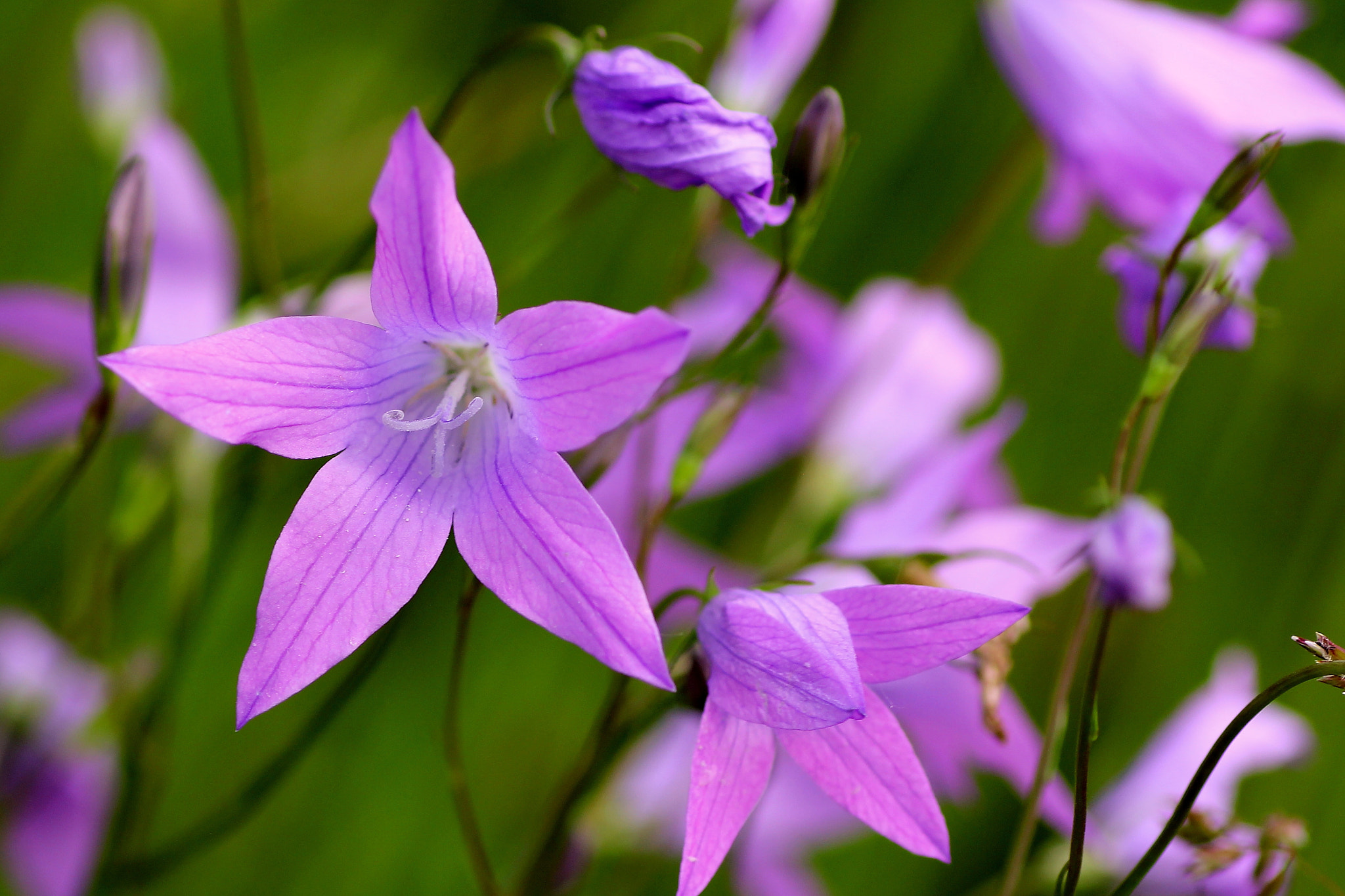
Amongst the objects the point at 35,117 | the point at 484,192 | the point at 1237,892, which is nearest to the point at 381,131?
the point at 484,192

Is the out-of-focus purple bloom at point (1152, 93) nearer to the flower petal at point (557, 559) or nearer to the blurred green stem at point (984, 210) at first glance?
the blurred green stem at point (984, 210)

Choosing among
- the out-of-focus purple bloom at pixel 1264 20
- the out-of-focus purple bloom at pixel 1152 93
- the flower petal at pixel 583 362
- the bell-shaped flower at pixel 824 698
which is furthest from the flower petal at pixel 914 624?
the out-of-focus purple bloom at pixel 1264 20

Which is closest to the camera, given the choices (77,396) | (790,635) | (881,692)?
(790,635)

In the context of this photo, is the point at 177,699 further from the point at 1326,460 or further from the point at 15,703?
the point at 1326,460

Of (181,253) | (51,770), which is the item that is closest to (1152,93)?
(181,253)

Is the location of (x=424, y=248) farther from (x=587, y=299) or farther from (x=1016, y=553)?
(x=587, y=299)

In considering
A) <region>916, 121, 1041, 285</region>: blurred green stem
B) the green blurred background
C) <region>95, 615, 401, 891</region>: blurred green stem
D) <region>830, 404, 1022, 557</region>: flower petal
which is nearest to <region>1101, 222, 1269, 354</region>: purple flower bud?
<region>830, 404, 1022, 557</region>: flower petal
